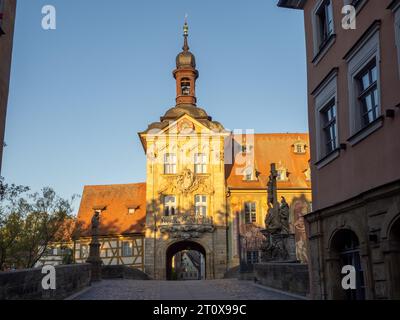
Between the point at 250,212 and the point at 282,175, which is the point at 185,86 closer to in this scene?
the point at 282,175

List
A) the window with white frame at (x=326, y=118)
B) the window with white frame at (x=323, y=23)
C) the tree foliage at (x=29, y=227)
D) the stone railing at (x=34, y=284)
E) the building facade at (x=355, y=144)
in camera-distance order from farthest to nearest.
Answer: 1. the tree foliage at (x=29, y=227)
2. the window with white frame at (x=323, y=23)
3. the window with white frame at (x=326, y=118)
4. the stone railing at (x=34, y=284)
5. the building facade at (x=355, y=144)

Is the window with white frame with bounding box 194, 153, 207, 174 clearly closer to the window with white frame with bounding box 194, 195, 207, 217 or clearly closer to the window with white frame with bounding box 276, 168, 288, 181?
the window with white frame with bounding box 194, 195, 207, 217

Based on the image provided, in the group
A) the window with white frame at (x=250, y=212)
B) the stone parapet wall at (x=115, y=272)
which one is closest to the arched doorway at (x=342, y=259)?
the stone parapet wall at (x=115, y=272)

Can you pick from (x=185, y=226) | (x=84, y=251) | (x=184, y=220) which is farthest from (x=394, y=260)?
(x=84, y=251)

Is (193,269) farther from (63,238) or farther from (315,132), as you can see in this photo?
(315,132)

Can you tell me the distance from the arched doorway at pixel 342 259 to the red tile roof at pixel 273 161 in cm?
2810

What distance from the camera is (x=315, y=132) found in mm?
13391

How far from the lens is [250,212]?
39938mm

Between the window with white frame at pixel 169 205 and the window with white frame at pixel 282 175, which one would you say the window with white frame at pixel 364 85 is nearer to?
the window with white frame at pixel 169 205

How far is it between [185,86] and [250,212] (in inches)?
485

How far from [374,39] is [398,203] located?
3.30 metres

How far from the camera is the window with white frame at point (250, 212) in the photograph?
39688 mm

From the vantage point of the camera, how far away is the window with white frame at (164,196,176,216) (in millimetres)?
39000

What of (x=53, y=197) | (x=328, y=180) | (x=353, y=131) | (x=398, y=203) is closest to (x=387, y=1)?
(x=353, y=131)
